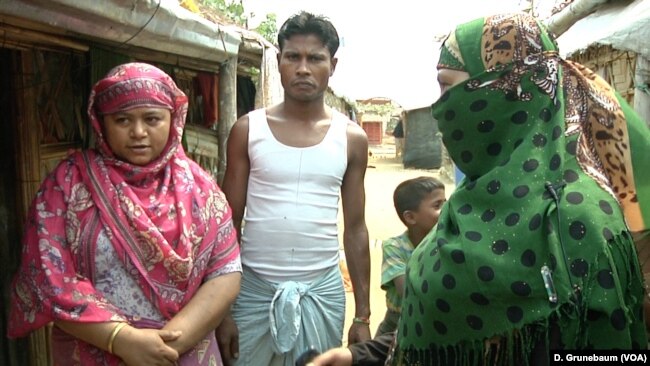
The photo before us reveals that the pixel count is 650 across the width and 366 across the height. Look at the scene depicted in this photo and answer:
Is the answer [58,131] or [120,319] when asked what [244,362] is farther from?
[58,131]

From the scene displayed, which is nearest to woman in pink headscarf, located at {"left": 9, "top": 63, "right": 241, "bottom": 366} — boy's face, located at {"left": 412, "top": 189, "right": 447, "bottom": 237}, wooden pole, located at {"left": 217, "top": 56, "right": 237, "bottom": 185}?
boy's face, located at {"left": 412, "top": 189, "right": 447, "bottom": 237}

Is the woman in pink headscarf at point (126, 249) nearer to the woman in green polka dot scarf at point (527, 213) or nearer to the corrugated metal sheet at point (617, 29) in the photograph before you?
the woman in green polka dot scarf at point (527, 213)

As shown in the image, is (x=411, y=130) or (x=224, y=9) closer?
(x=224, y=9)

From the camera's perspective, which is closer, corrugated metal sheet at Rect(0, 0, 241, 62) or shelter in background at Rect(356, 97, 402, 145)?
corrugated metal sheet at Rect(0, 0, 241, 62)

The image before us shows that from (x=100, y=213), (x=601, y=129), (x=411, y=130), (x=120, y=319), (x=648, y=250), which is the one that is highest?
(x=411, y=130)

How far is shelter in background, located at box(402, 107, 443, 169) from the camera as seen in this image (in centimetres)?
2564

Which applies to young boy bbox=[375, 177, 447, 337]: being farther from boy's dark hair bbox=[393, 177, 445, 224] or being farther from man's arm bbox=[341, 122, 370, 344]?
man's arm bbox=[341, 122, 370, 344]

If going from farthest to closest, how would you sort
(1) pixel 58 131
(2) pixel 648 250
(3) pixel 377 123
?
(3) pixel 377 123
(1) pixel 58 131
(2) pixel 648 250

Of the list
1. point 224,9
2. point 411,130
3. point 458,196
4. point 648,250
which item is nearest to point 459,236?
point 458,196

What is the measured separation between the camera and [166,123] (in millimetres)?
2062

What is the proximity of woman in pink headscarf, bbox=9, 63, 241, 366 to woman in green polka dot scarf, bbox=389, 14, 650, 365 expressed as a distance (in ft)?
2.51

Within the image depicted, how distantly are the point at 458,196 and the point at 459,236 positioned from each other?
0.39 ft

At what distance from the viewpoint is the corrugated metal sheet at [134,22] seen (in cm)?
194

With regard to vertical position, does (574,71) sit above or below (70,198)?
above
